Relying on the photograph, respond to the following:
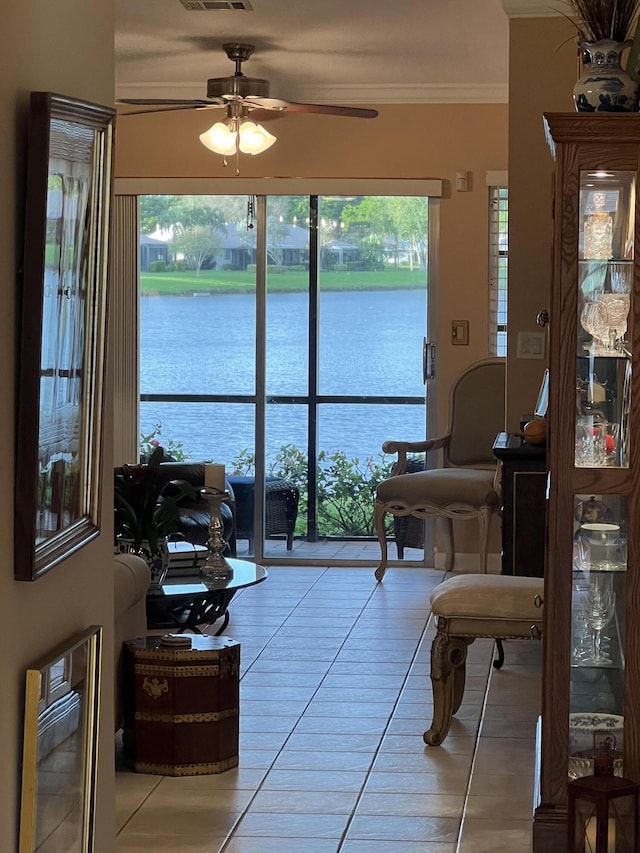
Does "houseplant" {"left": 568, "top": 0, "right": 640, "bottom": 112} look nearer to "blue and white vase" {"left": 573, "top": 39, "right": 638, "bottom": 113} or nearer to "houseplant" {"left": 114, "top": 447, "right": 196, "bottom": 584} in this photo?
"blue and white vase" {"left": 573, "top": 39, "right": 638, "bottom": 113}

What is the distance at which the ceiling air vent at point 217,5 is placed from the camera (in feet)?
16.9

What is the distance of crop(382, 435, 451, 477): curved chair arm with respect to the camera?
276 inches

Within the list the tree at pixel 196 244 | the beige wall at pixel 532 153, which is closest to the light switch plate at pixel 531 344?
the beige wall at pixel 532 153

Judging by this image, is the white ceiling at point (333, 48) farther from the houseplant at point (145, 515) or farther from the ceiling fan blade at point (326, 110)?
the houseplant at point (145, 515)

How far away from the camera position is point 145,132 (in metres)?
7.32

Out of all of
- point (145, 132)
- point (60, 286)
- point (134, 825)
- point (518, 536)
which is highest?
point (145, 132)

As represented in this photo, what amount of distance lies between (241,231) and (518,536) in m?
3.25

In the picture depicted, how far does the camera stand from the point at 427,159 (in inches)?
282

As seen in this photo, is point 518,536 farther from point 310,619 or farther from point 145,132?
point 145,132

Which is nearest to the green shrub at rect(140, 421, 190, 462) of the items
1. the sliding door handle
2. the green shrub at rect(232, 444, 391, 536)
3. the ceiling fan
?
the green shrub at rect(232, 444, 391, 536)

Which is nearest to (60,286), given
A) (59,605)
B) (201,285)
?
(59,605)

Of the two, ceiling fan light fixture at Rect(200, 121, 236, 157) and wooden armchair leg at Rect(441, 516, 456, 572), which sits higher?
ceiling fan light fixture at Rect(200, 121, 236, 157)

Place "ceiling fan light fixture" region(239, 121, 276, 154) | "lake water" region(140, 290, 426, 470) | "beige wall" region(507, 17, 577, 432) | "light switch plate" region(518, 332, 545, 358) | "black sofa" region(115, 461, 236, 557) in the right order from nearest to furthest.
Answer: "beige wall" region(507, 17, 577, 432) < "light switch plate" region(518, 332, 545, 358) < "ceiling fan light fixture" region(239, 121, 276, 154) < "black sofa" region(115, 461, 236, 557) < "lake water" region(140, 290, 426, 470)

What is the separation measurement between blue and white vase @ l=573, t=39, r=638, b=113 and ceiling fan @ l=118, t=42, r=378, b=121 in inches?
107
